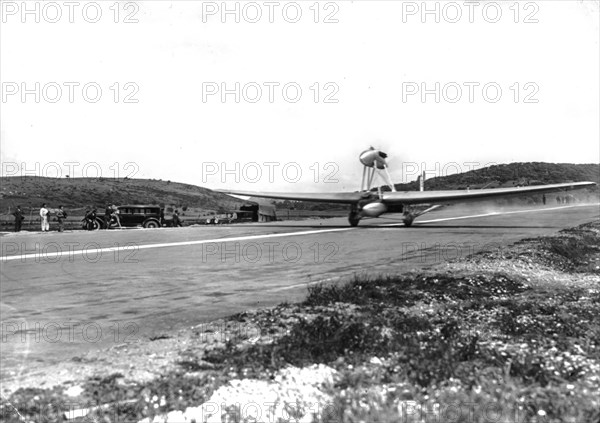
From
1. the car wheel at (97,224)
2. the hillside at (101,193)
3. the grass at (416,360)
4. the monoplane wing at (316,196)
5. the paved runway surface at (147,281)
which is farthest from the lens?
the hillside at (101,193)

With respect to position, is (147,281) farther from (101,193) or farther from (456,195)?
Result: (101,193)

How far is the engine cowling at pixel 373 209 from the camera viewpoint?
115 ft

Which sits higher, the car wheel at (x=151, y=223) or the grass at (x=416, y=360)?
the grass at (x=416, y=360)

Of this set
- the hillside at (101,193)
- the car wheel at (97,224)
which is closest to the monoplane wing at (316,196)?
the car wheel at (97,224)

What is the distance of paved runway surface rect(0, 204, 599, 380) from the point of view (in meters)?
7.20

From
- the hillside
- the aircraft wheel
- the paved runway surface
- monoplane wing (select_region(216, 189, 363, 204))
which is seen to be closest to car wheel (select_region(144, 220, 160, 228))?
monoplane wing (select_region(216, 189, 363, 204))

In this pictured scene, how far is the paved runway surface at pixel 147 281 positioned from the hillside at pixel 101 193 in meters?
99.0

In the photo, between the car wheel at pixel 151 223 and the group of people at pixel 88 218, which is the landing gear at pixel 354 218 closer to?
the car wheel at pixel 151 223

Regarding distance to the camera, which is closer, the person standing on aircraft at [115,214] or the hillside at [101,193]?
the person standing on aircraft at [115,214]

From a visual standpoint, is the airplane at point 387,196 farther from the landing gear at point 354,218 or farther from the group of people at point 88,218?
the group of people at point 88,218

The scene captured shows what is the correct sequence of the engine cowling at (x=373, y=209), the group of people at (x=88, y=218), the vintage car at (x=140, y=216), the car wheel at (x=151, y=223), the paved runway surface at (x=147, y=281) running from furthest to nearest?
the car wheel at (x=151, y=223) < the vintage car at (x=140, y=216) < the group of people at (x=88, y=218) < the engine cowling at (x=373, y=209) < the paved runway surface at (x=147, y=281)

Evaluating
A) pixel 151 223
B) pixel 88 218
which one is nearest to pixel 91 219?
pixel 88 218

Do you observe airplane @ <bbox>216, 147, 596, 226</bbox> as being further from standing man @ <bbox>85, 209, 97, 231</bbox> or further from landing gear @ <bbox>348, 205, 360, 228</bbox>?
standing man @ <bbox>85, 209, 97, 231</bbox>

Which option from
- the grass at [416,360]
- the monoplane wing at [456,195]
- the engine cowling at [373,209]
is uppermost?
the monoplane wing at [456,195]
